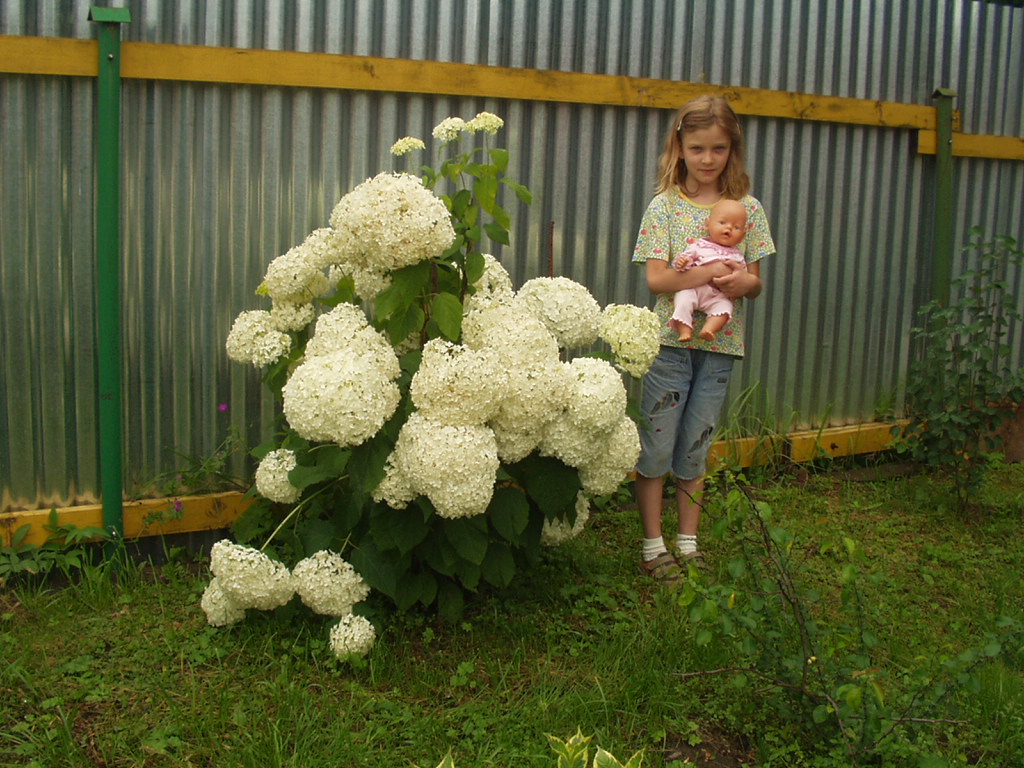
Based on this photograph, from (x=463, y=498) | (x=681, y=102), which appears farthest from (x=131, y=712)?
(x=681, y=102)

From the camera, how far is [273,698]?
10.5 feet

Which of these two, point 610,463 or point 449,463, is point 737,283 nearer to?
point 610,463

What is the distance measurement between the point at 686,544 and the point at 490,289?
1.39m

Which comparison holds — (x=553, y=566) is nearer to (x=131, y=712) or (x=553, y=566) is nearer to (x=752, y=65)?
(x=131, y=712)

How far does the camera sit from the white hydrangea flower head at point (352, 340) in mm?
3172

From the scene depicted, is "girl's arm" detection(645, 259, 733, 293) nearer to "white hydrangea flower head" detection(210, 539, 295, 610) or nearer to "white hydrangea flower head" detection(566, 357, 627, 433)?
"white hydrangea flower head" detection(566, 357, 627, 433)

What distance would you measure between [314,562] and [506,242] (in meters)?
1.15

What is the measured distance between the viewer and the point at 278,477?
11.5 feet

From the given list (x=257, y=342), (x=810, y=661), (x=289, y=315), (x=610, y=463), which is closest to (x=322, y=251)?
(x=289, y=315)

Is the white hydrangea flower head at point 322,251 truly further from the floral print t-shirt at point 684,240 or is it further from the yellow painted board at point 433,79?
the floral print t-shirt at point 684,240

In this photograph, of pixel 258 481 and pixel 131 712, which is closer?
pixel 131 712

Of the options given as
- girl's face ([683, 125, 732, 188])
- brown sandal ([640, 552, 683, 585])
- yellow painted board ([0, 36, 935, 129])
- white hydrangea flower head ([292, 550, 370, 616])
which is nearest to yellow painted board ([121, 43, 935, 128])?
yellow painted board ([0, 36, 935, 129])

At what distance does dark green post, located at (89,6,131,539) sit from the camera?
147 inches

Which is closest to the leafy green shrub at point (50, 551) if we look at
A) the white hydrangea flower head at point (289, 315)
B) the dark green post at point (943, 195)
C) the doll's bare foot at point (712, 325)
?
the white hydrangea flower head at point (289, 315)
